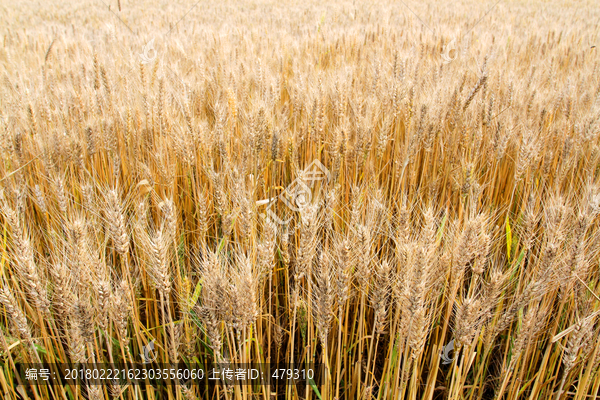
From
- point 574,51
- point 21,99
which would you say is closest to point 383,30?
point 574,51

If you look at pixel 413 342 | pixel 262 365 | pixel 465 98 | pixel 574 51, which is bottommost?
pixel 262 365

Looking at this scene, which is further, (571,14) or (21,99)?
(571,14)

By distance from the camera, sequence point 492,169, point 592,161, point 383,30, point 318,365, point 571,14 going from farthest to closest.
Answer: point 571,14, point 383,30, point 492,169, point 592,161, point 318,365

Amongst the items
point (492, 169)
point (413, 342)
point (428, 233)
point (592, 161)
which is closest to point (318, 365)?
point (413, 342)

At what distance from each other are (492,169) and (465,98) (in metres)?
0.40

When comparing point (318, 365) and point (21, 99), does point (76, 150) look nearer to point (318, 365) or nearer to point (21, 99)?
point (21, 99)

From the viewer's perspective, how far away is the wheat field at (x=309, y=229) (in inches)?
36.4

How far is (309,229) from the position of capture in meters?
0.95

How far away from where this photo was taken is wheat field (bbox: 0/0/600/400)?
923 mm

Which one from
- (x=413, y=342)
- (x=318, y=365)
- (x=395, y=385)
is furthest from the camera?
(x=318, y=365)

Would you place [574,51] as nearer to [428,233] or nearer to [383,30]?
[383,30]

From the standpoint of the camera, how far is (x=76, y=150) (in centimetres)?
159

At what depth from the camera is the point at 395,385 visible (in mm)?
944

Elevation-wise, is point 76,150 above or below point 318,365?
above
